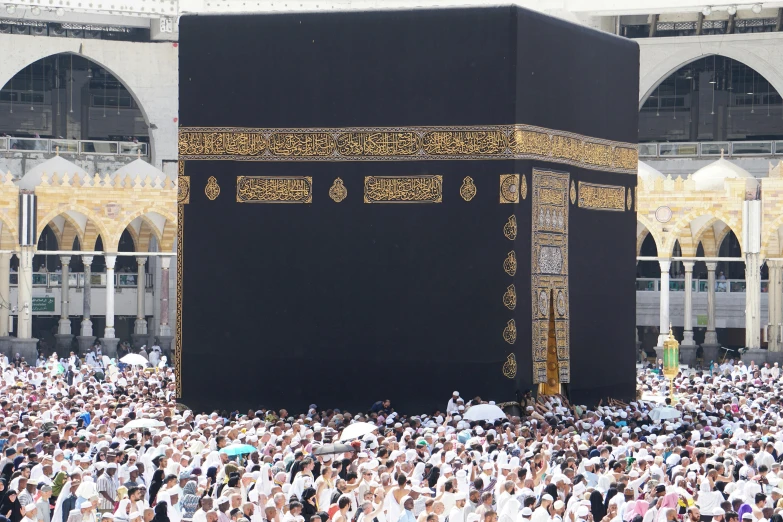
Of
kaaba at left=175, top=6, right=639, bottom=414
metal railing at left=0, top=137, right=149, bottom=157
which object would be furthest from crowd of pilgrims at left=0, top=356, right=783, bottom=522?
metal railing at left=0, top=137, right=149, bottom=157

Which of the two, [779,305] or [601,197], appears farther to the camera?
[779,305]

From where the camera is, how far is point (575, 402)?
15234 mm

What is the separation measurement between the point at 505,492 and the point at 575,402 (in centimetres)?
697

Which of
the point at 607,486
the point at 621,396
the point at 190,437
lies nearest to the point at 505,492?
the point at 607,486

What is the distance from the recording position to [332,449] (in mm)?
10281

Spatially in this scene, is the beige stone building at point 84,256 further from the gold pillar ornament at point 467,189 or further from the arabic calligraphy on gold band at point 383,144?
the gold pillar ornament at point 467,189

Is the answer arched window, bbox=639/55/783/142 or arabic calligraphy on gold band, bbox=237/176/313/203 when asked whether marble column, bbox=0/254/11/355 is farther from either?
arched window, bbox=639/55/783/142

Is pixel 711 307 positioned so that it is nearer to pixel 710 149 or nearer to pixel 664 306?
pixel 664 306

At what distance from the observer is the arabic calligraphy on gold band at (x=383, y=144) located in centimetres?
1425

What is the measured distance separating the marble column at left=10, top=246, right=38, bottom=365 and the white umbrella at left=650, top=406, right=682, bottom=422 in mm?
12535

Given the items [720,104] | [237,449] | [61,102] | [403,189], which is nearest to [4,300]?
[61,102]

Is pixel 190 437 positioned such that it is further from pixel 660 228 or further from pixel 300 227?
pixel 660 228

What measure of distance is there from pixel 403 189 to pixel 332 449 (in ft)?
15.3

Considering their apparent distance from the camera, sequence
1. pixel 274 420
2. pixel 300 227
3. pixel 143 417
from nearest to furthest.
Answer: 1. pixel 143 417
2. pixel 274 420
3. pixel 300 227
